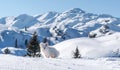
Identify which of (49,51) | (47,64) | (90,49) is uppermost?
(90,49)

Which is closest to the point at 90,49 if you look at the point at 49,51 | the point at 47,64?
the point at 49,51

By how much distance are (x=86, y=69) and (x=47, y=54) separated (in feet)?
22.4

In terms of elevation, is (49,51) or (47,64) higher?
(49,51)

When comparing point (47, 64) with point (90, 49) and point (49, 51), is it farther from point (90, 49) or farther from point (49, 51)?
point (90, 49)

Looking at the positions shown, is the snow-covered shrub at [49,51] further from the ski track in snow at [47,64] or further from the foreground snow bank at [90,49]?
the foreground snow bank at [90,49]

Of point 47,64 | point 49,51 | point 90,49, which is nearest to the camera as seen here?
point 47,64

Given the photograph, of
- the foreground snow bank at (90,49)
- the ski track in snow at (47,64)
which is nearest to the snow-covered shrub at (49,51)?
the ski track in snow at (47,64)

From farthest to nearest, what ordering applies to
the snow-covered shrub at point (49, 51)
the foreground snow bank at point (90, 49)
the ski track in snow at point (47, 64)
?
the foreground snow bank at point (90, 49) → the snow-covered shrub at point (49, 51) → the ski track in snow at point (47, 64)

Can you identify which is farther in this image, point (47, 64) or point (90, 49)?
point (90, 49)

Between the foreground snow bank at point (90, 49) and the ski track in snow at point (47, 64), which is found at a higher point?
the foreground snow bank at point (90, 49)

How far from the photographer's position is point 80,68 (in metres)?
21.3

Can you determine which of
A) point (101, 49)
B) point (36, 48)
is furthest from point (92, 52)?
point (36, 48)

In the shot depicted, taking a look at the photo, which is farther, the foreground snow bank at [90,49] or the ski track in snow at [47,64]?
the foreground snow bank at [90,49]

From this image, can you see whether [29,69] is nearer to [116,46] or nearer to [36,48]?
[36,48]
